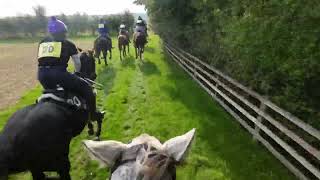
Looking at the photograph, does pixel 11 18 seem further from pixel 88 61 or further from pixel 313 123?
pixel 313 123

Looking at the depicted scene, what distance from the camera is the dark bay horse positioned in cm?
488

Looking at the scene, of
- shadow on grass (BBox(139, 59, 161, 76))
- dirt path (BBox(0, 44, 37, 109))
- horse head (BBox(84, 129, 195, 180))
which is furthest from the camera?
shadow on grass (BBox(139, 59, 161, 76))

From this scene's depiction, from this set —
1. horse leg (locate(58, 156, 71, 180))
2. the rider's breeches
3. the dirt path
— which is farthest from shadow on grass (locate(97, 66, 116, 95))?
horse leg (locate(58, 156, 71, 180))

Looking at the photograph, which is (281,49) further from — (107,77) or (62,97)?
(107,77)

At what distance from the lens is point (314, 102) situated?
7.06 meters

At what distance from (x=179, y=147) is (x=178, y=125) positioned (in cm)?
680

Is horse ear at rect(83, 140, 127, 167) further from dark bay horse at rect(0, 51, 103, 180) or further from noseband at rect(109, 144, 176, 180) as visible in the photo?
dark bay horse at rect(0, 51, 103, 180)

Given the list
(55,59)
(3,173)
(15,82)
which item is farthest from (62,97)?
(15,82)

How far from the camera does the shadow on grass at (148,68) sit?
58.5 ft

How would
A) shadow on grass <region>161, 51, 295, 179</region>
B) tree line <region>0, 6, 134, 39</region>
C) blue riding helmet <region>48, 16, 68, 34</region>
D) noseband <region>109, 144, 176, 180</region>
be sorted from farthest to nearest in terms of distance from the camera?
tree line <region>0, 6, 134, 39</region> < shadow on grass <region>161, 51, 295, 179</region> < blue riding helmet <region>48, 16, 68, 34</region> < noseband <region>109, 144, 176, 180</region>

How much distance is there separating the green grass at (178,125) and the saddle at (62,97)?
1.81 m

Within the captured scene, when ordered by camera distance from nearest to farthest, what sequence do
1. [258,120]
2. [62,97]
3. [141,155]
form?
[141,155] < [62,97] < [258,120]

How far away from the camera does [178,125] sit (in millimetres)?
10023

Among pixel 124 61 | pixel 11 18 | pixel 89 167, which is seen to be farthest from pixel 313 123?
pixel 11 18
